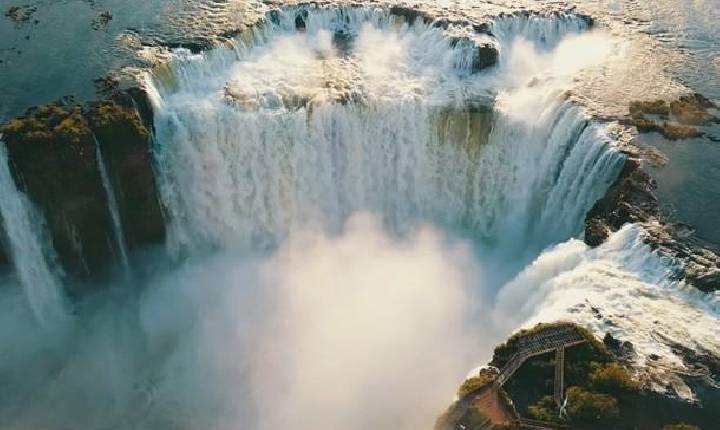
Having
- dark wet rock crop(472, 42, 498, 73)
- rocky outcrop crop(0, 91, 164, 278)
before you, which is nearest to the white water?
dark wet rock crop(472, 42, 498, 73)

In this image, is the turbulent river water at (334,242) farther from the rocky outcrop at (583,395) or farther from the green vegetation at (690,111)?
the green vegetation at (690,111)

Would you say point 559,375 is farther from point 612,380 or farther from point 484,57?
point 484,57

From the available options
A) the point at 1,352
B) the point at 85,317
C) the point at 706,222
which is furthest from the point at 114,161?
the point at 706,222

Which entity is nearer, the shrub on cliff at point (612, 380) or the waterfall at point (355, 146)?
the shrub on cliff at point (612, 380)

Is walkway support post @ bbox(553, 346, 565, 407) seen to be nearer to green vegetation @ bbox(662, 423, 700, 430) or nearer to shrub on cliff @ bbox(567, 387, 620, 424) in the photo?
shrub on cliff @ bbox(567, 387, 620, 424)

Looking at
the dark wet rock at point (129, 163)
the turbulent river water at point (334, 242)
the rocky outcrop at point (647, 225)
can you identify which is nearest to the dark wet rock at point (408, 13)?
the turbulent river water at point (334, 242)
